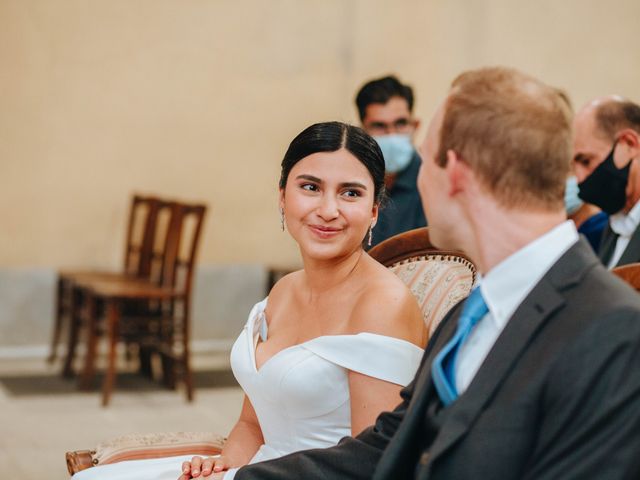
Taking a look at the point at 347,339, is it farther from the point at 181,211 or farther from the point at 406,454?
the point at 181,211

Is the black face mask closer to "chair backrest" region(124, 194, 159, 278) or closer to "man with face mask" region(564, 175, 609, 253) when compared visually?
"man with face mask" region(564, 175, 609, 253)

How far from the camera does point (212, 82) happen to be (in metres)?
8.30

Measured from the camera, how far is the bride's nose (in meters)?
2.55

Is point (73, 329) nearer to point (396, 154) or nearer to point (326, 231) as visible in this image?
point (396, 154)

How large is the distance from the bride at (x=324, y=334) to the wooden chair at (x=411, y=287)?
3.2 inches

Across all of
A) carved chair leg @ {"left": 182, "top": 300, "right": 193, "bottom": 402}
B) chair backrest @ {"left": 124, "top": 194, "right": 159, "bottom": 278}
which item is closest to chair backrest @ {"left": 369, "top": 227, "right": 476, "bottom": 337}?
carved chair leg @ {"left": 182, "top": 300, "right": 193, "bottom": 402}

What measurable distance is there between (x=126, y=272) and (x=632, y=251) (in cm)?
474

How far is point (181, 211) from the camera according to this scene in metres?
6.80

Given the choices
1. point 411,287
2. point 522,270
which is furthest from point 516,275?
point 411,287

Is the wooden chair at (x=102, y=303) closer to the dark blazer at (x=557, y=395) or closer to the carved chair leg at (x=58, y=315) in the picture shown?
the carved chair leg at (x=58, y=315)

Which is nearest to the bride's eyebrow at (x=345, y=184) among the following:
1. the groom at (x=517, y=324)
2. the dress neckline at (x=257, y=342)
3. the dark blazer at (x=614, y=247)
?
the dress neckline at (x=257, y=342)

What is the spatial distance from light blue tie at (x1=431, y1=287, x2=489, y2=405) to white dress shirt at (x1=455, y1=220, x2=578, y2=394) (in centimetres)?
2

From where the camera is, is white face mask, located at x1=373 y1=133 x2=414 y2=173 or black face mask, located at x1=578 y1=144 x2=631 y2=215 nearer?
black face mask, located at x1=578 y1=144 x2=631 y2=215

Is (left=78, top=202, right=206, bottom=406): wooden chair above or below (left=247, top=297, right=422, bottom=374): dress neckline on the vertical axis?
below
